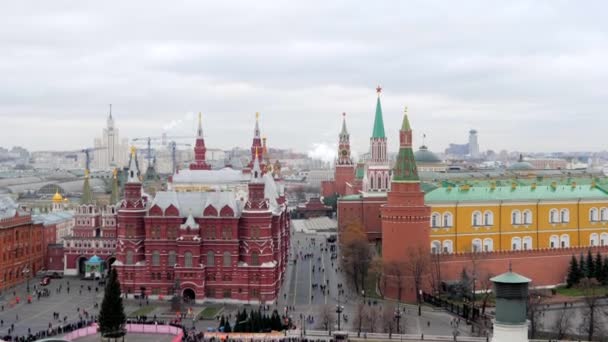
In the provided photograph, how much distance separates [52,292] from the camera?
64.2 meters

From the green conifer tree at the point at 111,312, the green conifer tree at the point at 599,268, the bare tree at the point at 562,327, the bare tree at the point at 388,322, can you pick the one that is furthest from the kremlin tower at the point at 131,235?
the green conifer tree at the point at 599,268

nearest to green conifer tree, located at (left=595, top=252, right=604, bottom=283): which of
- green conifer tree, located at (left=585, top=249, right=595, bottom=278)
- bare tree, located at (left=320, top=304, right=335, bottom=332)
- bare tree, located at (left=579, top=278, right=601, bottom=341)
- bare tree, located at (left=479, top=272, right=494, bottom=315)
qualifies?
green conifer tree, located at (left=585, top=249, right=595, bottom=278)

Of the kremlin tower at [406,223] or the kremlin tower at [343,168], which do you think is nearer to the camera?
the kremlin tower at [406,223]

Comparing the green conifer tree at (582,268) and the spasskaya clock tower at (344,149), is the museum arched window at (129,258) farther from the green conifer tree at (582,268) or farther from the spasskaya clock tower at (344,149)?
the spasskaya clock tower at (344,149)

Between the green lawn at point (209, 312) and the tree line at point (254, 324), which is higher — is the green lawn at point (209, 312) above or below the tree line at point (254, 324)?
below

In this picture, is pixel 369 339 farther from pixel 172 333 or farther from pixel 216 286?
pixel 216 286

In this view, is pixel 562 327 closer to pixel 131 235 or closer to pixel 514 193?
Result: pixel 514 193

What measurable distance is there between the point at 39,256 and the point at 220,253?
77.2 ft

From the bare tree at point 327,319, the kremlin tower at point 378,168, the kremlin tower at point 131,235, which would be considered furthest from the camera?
the kremlin tower at point 378,168

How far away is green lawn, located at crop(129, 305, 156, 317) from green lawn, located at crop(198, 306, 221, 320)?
379cm

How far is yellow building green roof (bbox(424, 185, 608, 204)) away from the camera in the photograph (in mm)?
66562

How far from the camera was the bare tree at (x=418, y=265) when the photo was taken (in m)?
57.9

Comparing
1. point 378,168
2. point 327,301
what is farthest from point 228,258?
point 378,168

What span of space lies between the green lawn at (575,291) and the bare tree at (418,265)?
482 inches
